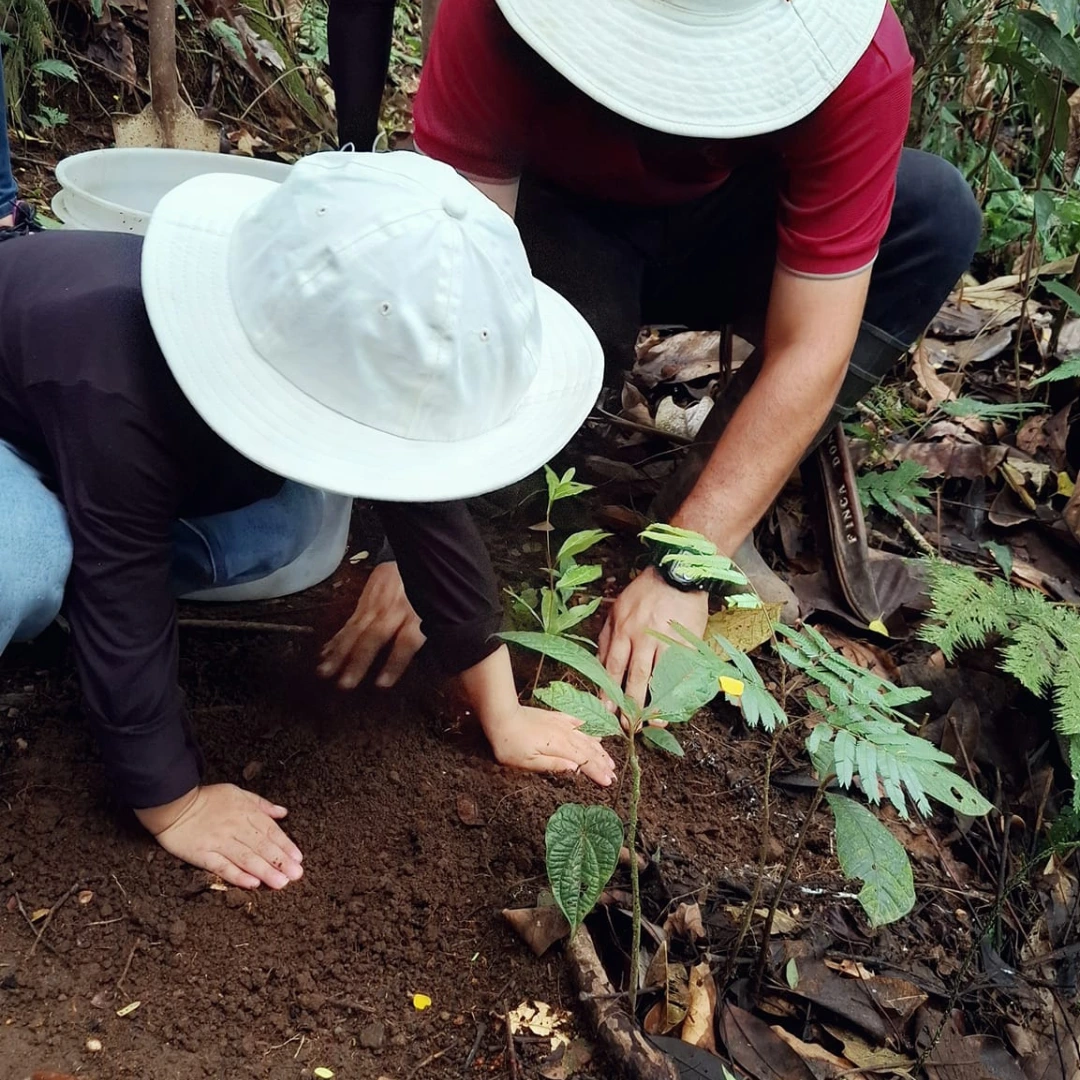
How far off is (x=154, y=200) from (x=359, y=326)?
151 centimetres

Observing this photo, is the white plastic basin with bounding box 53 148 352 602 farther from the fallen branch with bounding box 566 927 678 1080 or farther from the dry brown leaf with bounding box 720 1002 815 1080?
Answer: the dry brown leaf with bounding box 720 1002 815 1080

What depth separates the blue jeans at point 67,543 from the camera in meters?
1.19

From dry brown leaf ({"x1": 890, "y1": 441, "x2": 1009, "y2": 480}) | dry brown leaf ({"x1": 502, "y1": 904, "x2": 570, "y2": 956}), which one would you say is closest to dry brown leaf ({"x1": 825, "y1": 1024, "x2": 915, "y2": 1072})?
dry brown leaf ({"x1": 502, "y1": 904, "x2": 570, "y2": 956})

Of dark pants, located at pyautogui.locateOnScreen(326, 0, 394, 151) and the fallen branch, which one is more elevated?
dark pants, located at pyautogui.locateOnScreen(326, 0, 394, 151)

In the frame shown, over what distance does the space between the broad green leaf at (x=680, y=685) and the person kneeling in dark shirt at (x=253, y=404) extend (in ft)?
0.88

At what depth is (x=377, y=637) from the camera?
1.64m

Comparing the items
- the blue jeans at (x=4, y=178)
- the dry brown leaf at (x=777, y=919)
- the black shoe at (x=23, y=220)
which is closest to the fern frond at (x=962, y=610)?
the dry brown leaf at (x=777, y=919)

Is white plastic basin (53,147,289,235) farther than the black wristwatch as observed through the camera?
Yes

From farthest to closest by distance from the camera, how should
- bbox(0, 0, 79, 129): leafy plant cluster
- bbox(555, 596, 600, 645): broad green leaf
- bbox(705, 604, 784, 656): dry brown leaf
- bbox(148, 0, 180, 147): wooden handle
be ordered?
bbox(0, 0, 79, 129): leafy plant cluster
bbox(148, 0, 180, 147): wooden handle
bbox(705, 604, 784, 656): dry brown leaf
bbox(555, 596, 600, 645): broad green leaf

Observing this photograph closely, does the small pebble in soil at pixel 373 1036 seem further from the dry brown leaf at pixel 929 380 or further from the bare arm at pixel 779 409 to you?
the dry brown leaf at pixel 929 380

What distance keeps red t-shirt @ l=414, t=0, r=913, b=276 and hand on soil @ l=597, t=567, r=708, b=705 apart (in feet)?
1.94

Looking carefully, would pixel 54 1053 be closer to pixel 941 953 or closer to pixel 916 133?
pixel 941 953

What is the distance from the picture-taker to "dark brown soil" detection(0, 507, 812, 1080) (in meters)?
1.14

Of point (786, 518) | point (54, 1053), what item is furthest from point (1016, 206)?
point (54, 1053)
